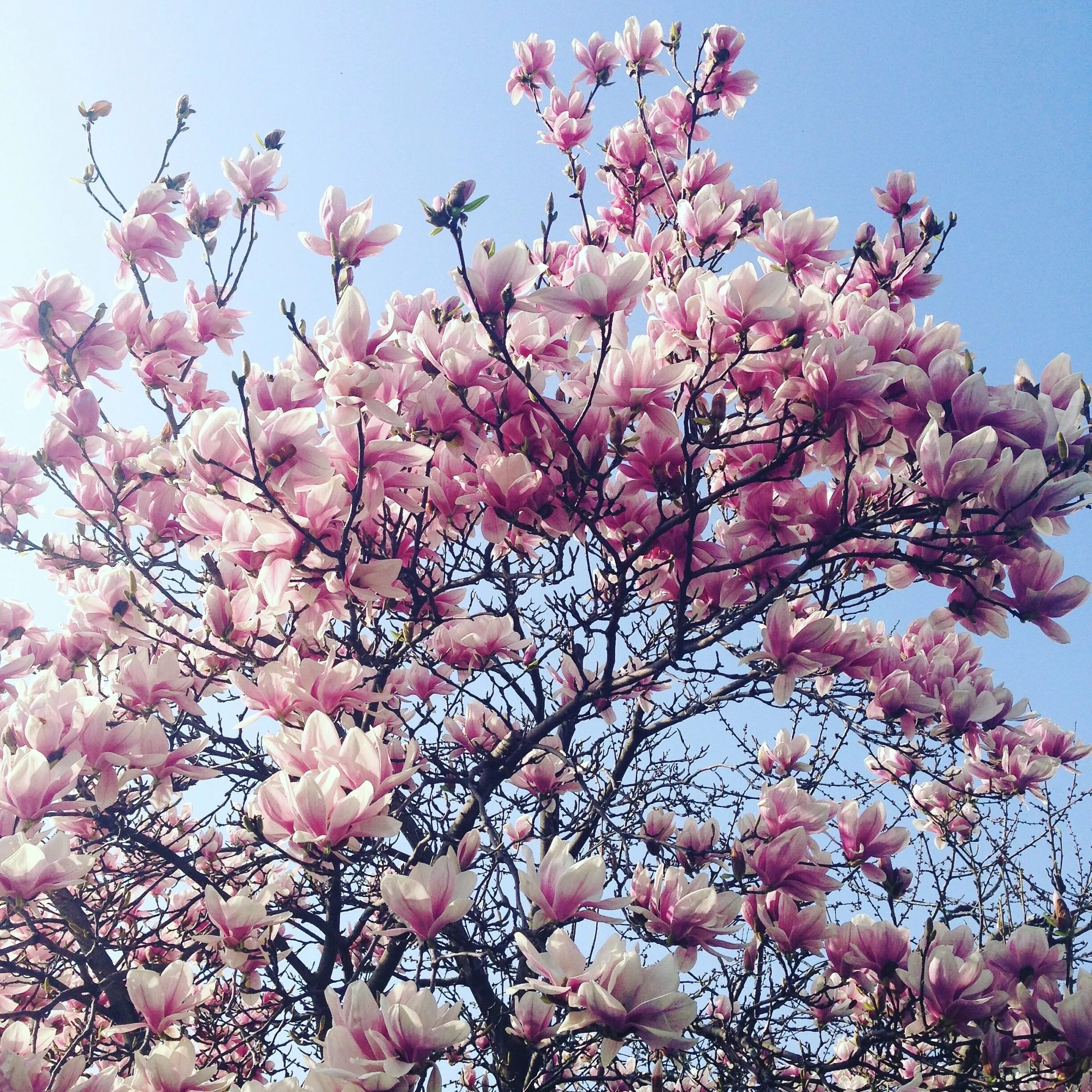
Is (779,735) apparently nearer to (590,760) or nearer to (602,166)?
(590,760)

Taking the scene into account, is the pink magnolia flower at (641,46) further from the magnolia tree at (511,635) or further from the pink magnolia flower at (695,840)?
the pink magnolia flower at (695,840)

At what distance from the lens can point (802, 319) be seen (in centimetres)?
185

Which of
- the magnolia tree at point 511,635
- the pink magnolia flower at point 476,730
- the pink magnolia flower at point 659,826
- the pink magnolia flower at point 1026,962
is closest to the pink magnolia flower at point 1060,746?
the magnolia tree at point 511,635

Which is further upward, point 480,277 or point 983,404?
point 480,277

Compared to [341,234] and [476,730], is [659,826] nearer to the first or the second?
[476,730]

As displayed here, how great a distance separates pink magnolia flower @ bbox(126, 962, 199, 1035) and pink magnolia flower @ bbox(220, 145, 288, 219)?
252 centimetres

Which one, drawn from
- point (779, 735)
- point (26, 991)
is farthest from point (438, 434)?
point (26, 991)

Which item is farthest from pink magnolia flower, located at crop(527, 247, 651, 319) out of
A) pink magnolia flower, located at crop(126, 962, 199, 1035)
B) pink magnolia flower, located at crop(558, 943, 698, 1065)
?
pink magnolia flower, located at crop(126, 962, 199, 1035)

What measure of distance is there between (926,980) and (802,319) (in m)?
1.78

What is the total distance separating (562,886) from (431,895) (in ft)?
0.76

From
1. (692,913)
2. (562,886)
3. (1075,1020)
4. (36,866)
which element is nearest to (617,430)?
(562,886)

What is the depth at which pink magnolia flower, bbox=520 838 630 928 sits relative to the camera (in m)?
1.43

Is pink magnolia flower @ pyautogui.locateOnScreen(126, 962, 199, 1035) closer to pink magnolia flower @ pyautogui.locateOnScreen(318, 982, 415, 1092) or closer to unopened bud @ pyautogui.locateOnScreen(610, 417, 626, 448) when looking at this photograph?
pink magnolia flower @ pyautogui.locateOnScreen(318, 982, 415, 1092)

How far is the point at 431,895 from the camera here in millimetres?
1437
